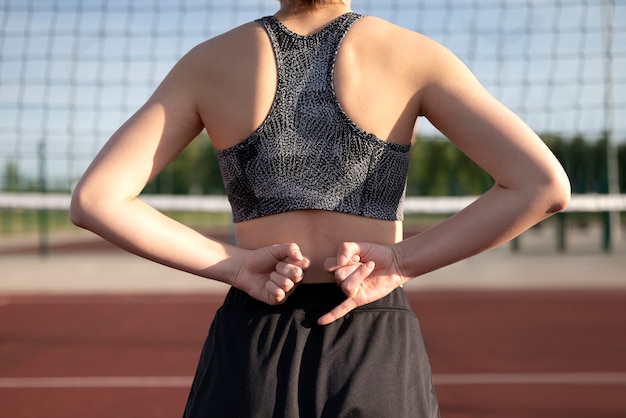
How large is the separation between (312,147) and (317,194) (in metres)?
0.08

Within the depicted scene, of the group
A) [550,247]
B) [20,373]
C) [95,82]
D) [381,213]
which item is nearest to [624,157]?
[550,247]

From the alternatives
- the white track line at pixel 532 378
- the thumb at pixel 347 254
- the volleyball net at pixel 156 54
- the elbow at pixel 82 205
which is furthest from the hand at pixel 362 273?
the volleyball net at pixel 156 54

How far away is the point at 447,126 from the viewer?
1.34 metres

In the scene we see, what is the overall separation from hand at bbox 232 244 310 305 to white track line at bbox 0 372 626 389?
3982 mm

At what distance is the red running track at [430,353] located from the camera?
480 cm

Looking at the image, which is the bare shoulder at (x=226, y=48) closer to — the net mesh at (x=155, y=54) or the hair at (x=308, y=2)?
the hair at (x=308, y=2)

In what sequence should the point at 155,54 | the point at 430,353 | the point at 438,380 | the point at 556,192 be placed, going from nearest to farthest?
the point at 556,192 → the point at 438,380 → the point at 430,353 → the point at 155,54

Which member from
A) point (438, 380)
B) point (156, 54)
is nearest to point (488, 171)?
point (438, 380)

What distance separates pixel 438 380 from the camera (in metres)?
5.27

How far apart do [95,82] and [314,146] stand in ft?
28.5

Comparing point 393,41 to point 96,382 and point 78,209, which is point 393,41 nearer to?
point 78,209

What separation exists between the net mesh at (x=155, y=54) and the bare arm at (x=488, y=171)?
822 centimetres

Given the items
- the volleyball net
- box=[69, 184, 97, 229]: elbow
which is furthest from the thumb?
the volleyball net

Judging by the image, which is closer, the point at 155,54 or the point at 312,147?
the point at 312,147
